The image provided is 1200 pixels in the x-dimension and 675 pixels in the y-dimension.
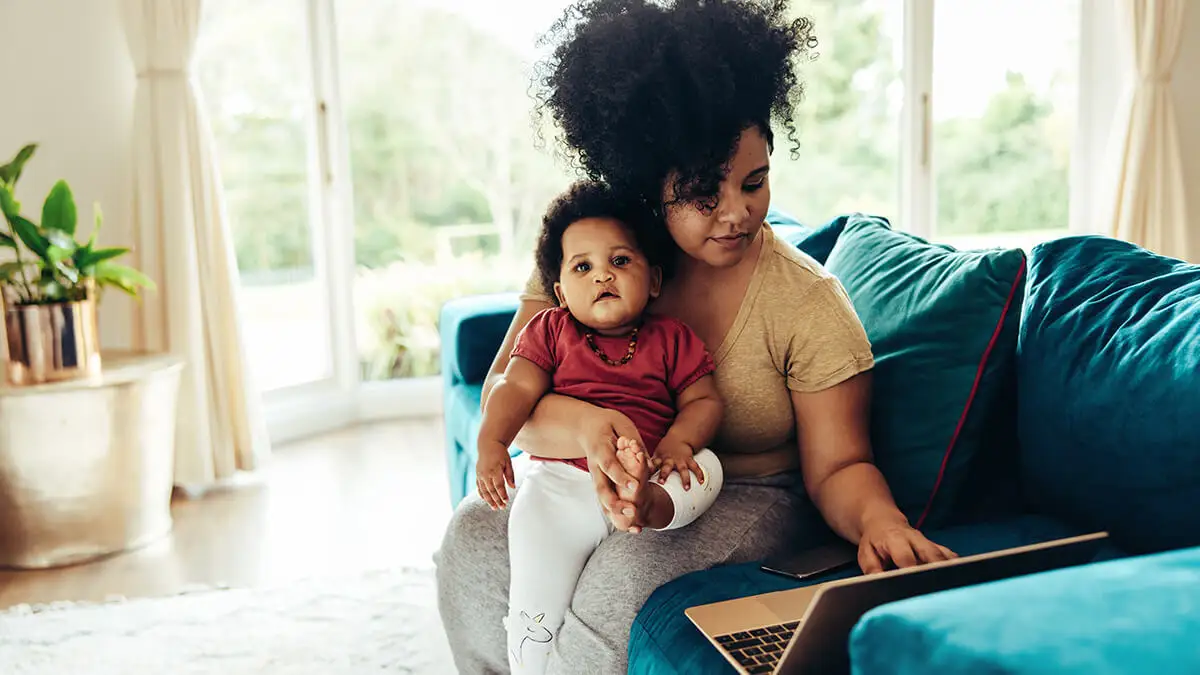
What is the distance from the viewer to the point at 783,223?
2.52 m

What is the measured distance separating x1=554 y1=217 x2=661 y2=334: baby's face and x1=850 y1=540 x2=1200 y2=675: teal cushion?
31.0 inches

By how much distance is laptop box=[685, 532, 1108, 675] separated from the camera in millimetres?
928

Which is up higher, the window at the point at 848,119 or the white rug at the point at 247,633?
the window at the point at 848,119

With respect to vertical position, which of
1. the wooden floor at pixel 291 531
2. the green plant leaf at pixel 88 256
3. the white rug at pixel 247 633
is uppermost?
the green plant leaf at pixel 88 256

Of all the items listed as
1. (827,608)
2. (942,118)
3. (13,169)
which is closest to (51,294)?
(13,169)

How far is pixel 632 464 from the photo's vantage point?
50.1 inches

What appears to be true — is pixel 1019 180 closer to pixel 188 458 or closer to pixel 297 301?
pixel 297 301

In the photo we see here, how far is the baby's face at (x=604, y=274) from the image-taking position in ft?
4.91

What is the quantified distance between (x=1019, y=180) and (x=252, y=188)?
3.19 meters

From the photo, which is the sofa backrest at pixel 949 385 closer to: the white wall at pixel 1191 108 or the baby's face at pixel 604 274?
the baby's face at pixel 604 274

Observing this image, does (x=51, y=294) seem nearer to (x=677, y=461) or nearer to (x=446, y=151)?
(x=446, y=151)

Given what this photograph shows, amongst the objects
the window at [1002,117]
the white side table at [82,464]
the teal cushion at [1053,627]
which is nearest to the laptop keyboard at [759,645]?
the teal cushion at [1053,627]

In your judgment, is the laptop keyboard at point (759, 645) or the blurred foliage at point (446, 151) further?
the blurred foliage at point (446, 151)

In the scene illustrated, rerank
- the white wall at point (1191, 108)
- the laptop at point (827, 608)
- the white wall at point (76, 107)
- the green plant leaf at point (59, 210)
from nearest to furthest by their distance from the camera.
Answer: the laptop at point (827, 608) < the green plant leaf at point (59, 210) < the white wall at point (76, 107) < the white wall at point (1191, 108)
